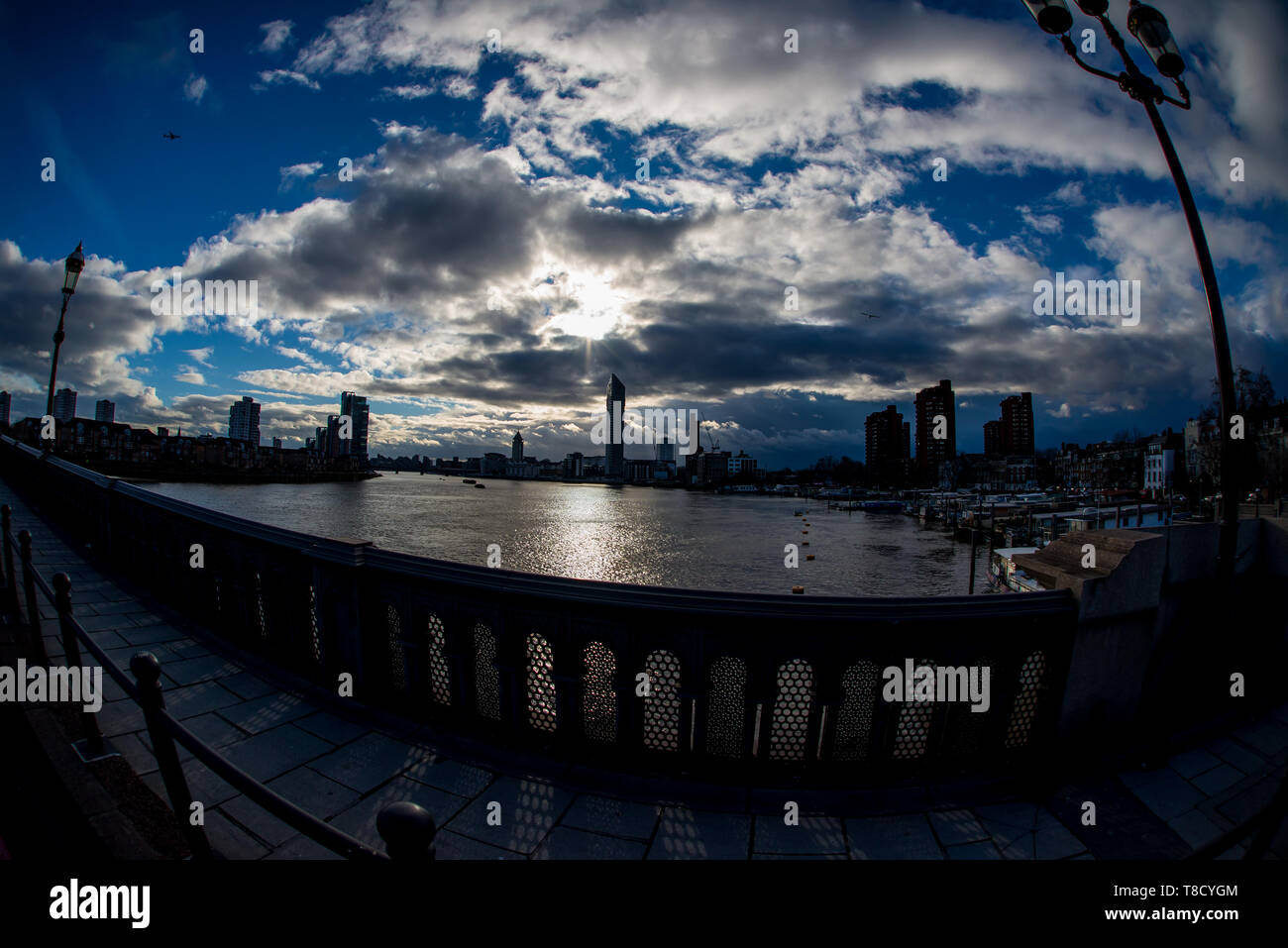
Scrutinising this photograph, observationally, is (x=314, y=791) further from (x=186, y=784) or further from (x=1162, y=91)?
(x=1162, y=91)

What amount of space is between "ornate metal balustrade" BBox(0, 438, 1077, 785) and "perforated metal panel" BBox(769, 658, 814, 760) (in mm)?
14

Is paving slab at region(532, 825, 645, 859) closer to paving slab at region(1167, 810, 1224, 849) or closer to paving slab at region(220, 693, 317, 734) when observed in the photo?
paving slab at region(220, 693, 317, 734)

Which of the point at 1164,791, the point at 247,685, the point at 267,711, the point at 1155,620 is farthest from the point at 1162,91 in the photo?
the point at 247,685

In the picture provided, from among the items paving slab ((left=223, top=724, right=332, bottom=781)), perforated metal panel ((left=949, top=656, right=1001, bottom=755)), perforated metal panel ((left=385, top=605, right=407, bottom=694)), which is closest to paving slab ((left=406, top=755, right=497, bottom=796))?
paving slab ((left=223, top=724, right=332, bottom=781))

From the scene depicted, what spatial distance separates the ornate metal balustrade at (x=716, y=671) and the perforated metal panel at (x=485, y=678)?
2 centimetres

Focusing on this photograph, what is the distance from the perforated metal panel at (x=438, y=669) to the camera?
15.4 ft

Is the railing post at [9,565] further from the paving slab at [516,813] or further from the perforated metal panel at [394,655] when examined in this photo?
the paving slab at [516,813]

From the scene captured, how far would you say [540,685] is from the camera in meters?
4.32

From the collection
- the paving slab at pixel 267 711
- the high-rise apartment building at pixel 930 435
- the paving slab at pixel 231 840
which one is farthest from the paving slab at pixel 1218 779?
the high-rise apartment building at pixel 930 435

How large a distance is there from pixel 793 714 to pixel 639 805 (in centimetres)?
136

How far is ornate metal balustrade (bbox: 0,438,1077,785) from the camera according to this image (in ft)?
12.2

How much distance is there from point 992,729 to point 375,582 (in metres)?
5.51

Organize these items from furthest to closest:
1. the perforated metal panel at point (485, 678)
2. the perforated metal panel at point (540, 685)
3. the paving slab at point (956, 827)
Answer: the perforated metal panel at point (485, 678), the perforated metal panel at point (540, 685), the paving slab at point (956, 827)
